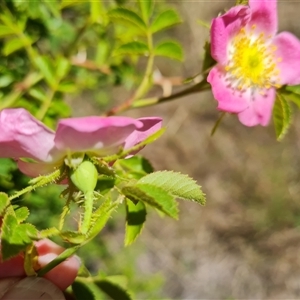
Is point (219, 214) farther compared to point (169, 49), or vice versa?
point (219, 214)

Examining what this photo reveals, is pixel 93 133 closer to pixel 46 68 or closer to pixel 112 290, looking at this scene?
pixel 112 290

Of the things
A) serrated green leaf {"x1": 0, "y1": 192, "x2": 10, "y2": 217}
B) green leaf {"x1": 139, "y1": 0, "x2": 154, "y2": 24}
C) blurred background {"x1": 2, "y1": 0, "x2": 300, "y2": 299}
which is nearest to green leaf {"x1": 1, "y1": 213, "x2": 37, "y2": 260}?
serrated green leaf {"x1": 0, "y1": 192, "x2": 10, "y2": 217}

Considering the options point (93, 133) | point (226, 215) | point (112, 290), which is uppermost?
point (93, 133)

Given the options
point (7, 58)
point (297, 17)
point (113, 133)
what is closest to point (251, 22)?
point (113, 133)

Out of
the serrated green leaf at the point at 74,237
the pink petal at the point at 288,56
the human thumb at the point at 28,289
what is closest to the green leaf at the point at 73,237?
the serrated green leaf at the point at 74,237

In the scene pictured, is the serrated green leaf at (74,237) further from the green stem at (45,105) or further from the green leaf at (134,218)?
the green stem at (45,105)

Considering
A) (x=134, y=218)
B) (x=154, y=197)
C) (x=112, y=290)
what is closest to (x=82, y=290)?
(x=112, y=290)
